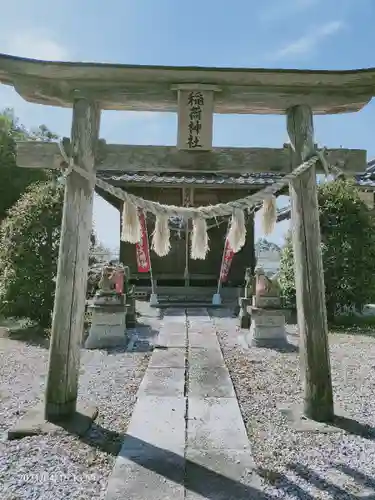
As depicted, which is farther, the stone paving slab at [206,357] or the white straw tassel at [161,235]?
the stone paving slab at [206,357]

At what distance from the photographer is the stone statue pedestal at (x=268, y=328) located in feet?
23.1

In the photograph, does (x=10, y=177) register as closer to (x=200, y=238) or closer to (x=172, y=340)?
(x=172, y=340)

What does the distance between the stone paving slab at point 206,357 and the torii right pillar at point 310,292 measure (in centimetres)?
215

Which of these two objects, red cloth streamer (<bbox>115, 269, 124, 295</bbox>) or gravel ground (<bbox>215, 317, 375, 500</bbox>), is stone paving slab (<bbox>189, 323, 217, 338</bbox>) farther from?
red cloth streamer (<bbox>115, 269, 124, 295</bbox>)

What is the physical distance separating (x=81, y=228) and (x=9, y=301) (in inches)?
206

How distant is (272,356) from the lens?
6387 millimetres

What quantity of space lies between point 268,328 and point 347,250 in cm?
339

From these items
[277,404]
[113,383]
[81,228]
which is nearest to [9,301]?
[113,383]

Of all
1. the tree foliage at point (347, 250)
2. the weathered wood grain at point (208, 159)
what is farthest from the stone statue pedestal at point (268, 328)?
the weathered wood grain at point (208, 159)

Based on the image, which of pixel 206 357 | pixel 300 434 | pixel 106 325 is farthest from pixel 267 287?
pixel 300 434

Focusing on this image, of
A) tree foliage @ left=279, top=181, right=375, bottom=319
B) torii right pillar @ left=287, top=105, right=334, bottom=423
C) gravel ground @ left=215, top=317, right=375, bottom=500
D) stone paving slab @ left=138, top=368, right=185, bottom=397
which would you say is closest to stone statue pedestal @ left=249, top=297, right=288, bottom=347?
gravel ground @ left=215, top=317, right=375, bottom=500

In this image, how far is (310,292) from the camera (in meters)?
3.61

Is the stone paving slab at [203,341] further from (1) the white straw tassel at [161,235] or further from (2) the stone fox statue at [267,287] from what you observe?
(1) the white straw tassel at [161,235]

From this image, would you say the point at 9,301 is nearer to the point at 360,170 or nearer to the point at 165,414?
the point at 165,414
